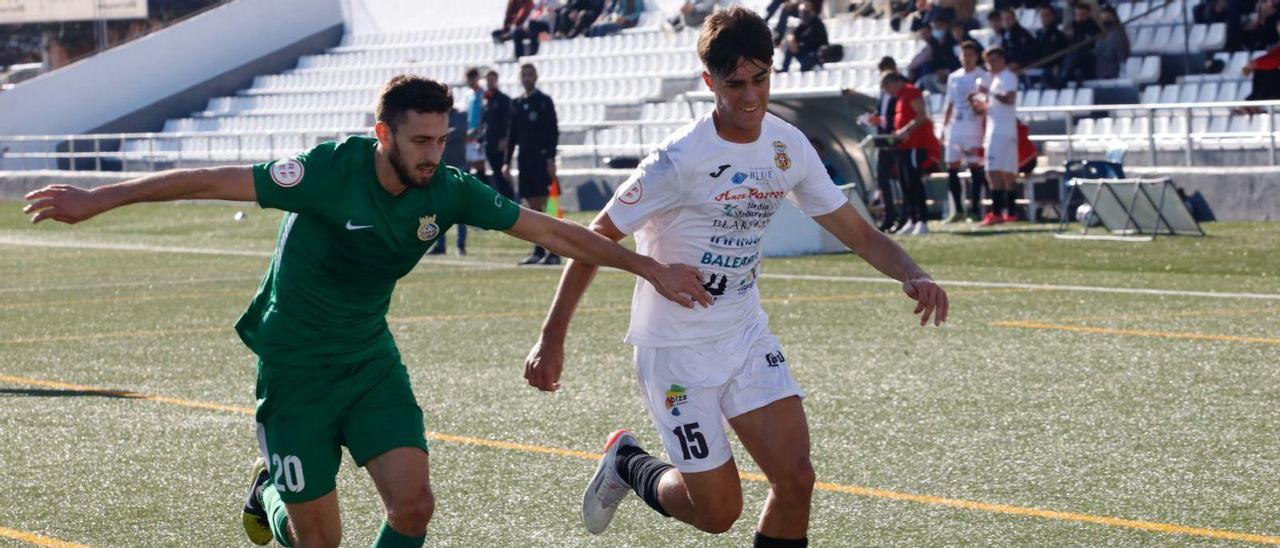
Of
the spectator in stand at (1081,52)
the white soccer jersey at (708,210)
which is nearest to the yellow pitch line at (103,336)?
the white soccer jersey at (708,210)

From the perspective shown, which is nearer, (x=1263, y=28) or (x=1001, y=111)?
(x=1001, y=111)

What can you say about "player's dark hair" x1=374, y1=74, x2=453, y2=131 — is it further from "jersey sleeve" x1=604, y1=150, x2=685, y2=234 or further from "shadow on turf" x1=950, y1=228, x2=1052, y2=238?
"shadow on turf" x1=950, y1=228, x2=1052, y2=238

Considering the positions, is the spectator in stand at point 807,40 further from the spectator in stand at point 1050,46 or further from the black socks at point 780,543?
the black socks at point 780,543

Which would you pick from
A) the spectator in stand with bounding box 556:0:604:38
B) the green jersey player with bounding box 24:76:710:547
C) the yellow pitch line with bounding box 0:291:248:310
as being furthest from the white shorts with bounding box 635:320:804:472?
the spectator in stand with bounding box 556:0:604:38

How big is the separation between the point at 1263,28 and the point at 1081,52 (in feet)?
7.57

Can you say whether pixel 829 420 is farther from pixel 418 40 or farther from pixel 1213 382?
pixel 418 40

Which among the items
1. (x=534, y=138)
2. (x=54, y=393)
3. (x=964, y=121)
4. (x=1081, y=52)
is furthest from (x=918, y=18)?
(x=54, y=393)

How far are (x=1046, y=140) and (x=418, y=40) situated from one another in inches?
858

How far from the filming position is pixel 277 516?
19.3 ft

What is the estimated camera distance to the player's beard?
208 inches

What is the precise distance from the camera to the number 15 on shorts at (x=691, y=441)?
18.7 feet

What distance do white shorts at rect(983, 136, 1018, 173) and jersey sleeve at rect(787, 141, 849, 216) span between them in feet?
46.9

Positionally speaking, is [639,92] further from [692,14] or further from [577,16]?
[577,16]

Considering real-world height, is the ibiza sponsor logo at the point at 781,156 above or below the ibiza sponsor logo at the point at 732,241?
above
